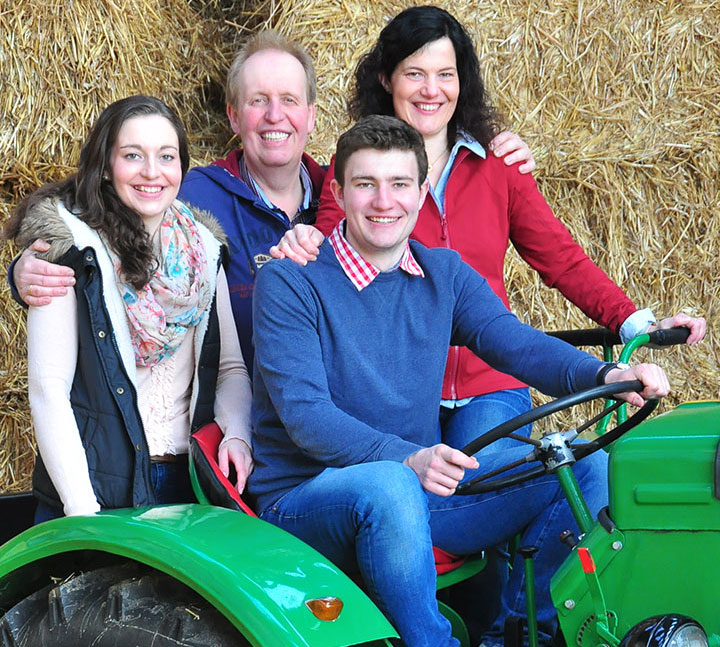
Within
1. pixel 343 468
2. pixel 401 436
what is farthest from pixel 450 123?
pixel 343 468

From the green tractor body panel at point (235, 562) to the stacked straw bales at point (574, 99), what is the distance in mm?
1656

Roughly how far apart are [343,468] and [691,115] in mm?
2463

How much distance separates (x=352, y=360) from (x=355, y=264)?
22 centimetres

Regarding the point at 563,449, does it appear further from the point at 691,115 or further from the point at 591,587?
the point at 691,115

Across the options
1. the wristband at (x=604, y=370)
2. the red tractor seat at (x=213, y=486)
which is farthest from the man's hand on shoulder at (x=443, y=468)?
the wristband at (x=604, y=370)

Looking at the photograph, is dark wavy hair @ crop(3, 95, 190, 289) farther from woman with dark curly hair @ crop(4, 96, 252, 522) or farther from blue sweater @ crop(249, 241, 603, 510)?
blue sweater @ crop(249, 241, 603, 510)

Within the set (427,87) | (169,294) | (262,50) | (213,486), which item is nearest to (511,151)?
(427,87)

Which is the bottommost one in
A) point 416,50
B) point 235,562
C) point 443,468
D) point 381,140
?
point 235,562

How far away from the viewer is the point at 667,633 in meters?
1.61

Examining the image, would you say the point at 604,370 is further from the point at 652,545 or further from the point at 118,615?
the point at 118,615

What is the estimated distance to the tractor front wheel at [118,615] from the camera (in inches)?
72.4

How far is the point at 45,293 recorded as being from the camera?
7.29 ft

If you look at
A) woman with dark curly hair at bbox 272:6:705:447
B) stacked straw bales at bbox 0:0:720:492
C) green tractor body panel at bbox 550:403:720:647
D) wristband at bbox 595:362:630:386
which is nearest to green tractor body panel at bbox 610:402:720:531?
green tractor body panel at bbox 550:403:720:647

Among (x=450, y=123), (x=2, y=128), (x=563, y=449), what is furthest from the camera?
(x=2, y=128)
